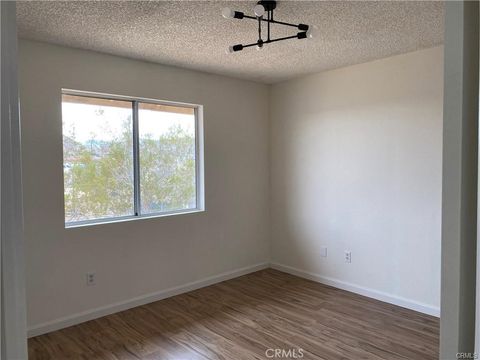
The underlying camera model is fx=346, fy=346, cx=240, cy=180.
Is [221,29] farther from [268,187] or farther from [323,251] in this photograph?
[323,251]

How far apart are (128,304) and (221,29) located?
2.71 m

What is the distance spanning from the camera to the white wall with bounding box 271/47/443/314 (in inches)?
127

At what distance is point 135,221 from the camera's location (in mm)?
3500

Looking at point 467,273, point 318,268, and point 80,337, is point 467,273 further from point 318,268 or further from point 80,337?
point 318,268

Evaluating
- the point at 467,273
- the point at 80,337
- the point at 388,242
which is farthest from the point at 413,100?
the point at 80,337

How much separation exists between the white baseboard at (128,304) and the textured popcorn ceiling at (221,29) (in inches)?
94.3

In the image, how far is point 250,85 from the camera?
4.45m

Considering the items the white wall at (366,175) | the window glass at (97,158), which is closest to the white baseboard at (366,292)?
the white wall at (366,175)

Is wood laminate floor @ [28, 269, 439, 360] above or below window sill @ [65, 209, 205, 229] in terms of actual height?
below

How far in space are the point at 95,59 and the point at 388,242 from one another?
11.1 ft

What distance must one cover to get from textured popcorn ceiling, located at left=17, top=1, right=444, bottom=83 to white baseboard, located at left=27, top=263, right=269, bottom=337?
7.86 feet

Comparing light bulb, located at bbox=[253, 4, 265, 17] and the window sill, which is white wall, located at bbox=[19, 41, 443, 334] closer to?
the window sill

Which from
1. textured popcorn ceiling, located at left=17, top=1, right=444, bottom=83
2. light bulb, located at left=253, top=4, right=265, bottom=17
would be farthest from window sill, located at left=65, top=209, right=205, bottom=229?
light bulb, located at left=253, top=4, right=265, bottom=17

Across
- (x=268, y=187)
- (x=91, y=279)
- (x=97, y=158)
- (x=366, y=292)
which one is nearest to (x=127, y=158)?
(x=97, y=158)
